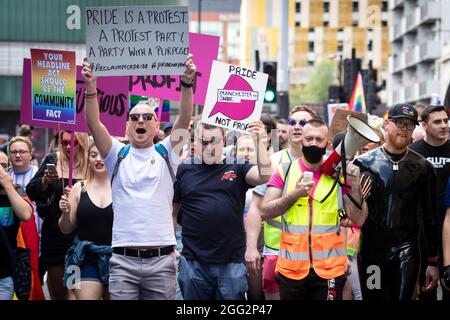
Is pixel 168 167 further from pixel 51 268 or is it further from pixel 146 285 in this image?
pixel 51 268

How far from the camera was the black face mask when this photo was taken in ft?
24.9

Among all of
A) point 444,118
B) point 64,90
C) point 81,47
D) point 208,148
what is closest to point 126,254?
point 208,148

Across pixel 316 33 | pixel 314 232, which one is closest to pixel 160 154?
pixel 314 232

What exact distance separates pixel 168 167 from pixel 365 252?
160cm

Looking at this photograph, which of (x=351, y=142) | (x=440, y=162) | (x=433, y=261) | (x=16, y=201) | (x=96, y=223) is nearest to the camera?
(x=351, y=142)

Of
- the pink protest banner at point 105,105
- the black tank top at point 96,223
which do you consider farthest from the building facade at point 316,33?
the black tank top at point 96,223

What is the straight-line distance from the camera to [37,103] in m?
9.89

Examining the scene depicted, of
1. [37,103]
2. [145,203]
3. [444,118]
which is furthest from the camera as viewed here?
[37,103]

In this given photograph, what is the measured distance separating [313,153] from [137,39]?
5.61 feet

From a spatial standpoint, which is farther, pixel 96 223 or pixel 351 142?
pixel 96 223

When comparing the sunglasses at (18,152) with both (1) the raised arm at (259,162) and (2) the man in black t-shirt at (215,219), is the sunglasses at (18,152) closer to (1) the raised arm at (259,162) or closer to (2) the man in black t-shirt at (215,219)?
(2) the man in black t-shirt at (215,219)

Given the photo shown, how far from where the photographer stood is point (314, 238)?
7504mm

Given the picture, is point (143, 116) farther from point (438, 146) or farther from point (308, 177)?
point (438, 146)

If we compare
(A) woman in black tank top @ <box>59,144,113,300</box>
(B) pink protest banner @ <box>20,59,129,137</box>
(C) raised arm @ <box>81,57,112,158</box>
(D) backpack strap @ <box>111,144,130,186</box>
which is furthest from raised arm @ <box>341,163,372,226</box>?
(B) pink protest banner @ <box>20,59,129,137</box>
